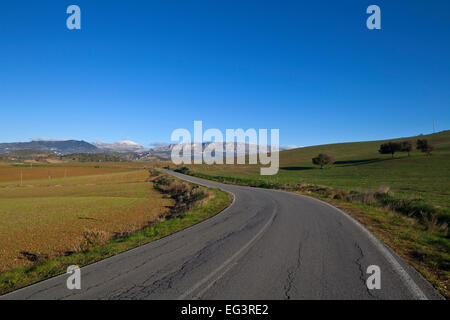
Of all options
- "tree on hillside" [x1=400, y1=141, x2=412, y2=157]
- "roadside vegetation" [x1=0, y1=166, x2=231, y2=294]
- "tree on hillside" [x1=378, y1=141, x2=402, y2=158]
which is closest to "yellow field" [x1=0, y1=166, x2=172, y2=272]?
"roadside vegetation" [x1=0, y1=166, x2=231, y2=294]

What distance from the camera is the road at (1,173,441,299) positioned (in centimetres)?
→ 486

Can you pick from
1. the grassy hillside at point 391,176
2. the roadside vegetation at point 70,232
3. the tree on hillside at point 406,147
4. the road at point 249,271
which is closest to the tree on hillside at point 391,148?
the tree on hillside at point 406,147

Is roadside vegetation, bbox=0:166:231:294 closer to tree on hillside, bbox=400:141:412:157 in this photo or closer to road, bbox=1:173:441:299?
road, bbox=1:173:441:299

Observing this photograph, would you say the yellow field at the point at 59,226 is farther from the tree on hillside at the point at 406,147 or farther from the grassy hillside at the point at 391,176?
the tree on hillside at the point at 406,147

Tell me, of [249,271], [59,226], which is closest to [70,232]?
[59,226]

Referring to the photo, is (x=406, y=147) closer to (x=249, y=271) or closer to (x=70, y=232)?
(x=249, y=271)

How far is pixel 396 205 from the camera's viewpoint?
1664 centimetres

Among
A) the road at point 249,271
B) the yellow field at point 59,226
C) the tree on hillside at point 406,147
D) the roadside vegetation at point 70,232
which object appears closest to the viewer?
the road at point 249,271

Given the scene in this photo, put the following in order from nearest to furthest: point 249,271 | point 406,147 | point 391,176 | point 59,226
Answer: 1. point 249,271
2. point 59,226
3. point 391,176
4. point 406,147

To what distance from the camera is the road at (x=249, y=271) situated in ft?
15.9

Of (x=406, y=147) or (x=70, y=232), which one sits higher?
(x=406, y=147)

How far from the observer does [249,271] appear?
229 inches
